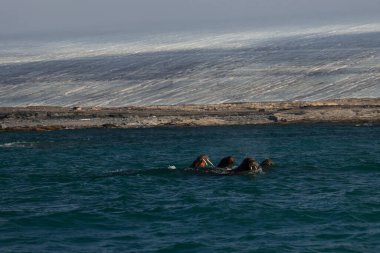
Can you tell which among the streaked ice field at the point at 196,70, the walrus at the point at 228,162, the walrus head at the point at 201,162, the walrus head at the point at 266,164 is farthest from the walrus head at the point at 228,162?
the streaked ice field at the point at 196,70

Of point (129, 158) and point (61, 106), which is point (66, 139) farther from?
point (61, 106)

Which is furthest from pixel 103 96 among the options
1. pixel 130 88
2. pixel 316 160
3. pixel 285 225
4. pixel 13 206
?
pixel 285 225

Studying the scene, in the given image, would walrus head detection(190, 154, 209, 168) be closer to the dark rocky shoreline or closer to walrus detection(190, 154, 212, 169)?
walrus detection(190, 154, 212, 169)

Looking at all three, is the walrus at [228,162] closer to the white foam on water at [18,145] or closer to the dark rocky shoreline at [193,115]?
the white foam on water at [18,145]

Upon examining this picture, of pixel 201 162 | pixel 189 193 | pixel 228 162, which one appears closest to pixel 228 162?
pixel 228 162

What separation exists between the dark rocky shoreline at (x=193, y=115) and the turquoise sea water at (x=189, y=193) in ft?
5.80

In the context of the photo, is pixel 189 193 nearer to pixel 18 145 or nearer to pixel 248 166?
pixel 248 166

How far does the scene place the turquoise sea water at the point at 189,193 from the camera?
20922 millimetres

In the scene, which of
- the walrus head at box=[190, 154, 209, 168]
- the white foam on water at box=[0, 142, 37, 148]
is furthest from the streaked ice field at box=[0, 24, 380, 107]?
the walrus head at box=[190, 154, 209, 168]

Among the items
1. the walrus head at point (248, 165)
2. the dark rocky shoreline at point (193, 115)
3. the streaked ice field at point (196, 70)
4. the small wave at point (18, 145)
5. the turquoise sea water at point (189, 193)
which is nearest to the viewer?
the turquoise sea water at point (189, 193)

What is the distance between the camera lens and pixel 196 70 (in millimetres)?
58562

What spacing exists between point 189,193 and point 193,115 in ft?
51.4

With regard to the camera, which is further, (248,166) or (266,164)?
(266,164)

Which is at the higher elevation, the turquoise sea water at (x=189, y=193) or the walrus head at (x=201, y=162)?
the walrus head at (x=201, y=162)
